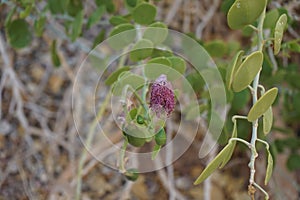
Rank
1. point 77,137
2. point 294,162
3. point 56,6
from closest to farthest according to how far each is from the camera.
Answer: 1. point 56,6
2. point 294,162
3. point 77,137

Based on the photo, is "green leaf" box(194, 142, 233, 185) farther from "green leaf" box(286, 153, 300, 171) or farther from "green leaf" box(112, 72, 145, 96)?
"green leaf" box(286, 153, 300, 171)

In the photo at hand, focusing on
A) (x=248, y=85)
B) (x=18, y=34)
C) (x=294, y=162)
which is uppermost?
(x=18, y=34)

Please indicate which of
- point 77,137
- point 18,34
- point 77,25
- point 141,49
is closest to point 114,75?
point 141,49

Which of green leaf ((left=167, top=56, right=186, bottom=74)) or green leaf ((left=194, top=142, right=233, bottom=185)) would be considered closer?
green leaf ((left=194, top=142, right=233, bottom=185))

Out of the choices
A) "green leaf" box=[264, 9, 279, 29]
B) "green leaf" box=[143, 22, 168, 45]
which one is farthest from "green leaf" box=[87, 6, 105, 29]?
"green leaf" box=[264, 9, 279, 29]

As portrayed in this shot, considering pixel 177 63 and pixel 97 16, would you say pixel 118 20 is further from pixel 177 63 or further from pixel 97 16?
pixel 177 63

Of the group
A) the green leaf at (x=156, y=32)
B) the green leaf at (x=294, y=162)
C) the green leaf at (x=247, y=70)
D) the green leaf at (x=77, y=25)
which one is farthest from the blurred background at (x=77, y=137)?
the green leaf at (x=247, y=70)
